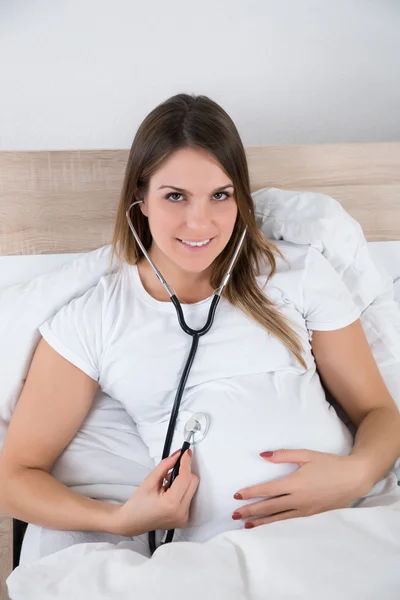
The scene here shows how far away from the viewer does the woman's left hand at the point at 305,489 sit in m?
1.26

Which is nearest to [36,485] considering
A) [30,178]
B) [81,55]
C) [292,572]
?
[292,572]

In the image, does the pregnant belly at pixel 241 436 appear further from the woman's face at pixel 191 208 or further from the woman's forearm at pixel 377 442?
the woman's face at pixel 191 208

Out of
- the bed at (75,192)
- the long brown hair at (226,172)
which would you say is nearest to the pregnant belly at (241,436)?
the long brown hair at (226,172)

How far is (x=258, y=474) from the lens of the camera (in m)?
1.29

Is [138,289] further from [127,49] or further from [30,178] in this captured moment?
[127,49]

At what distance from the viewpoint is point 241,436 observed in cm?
130

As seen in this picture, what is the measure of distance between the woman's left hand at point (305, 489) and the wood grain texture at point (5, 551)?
0.54 m

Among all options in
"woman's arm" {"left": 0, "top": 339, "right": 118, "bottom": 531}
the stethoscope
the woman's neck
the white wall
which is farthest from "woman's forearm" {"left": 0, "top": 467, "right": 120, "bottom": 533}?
the white wall

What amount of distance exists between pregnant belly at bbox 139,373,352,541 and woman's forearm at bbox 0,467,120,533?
17 cm

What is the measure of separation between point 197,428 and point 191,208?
1.40 ft

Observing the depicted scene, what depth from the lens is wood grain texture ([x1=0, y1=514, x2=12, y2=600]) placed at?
57.6 inches

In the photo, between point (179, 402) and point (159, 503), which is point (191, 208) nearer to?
point (179, 402)

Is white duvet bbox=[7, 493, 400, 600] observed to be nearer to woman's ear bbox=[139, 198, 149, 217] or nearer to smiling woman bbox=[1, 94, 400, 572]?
smiling woman bbox=[1, 94, 400, 572]

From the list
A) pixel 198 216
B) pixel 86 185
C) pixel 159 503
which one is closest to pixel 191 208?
pixel 198 216
